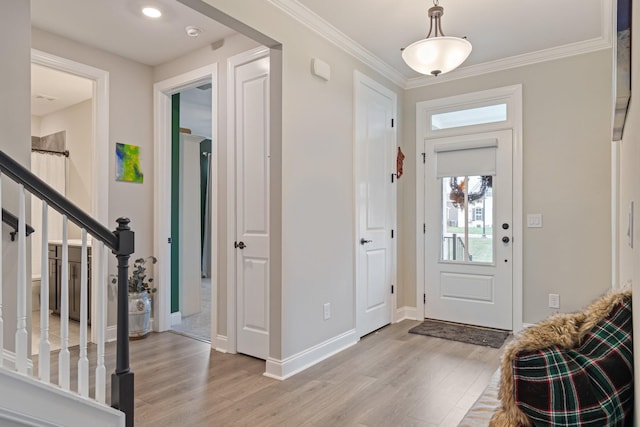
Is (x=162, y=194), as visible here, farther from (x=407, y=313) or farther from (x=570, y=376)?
(x=570, y=376)

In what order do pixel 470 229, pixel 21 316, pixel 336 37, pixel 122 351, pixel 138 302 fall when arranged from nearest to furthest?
pixel 21 316 → pixel 122 351 → pixel 336 37 → pixel 138 302 → pixel 470 229

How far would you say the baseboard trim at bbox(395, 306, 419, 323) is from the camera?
4.49 meters

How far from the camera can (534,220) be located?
3.82 meters

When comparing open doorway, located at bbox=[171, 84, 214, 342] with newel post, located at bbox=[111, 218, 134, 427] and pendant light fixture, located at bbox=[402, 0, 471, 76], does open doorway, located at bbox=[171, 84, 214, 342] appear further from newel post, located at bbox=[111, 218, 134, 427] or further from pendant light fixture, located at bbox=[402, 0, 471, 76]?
pendant light fixture, located at bbox=[402, 0, 471, 76]

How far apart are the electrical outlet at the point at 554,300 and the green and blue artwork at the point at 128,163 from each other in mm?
4148

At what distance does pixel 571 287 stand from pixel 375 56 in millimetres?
2824

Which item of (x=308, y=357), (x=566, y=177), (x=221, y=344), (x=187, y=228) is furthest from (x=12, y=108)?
(x=566, y=177)

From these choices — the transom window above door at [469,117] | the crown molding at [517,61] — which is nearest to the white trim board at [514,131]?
the transom window above door at [469,117]

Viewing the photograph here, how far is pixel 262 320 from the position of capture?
3236mm

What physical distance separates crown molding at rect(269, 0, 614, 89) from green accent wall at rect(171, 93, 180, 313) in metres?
1.91

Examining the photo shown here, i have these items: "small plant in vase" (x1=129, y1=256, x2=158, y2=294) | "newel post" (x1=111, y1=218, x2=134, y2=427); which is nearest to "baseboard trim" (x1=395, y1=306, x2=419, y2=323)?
"small plant in vase" (x1=129, y1=256, x2=158, y2=294)

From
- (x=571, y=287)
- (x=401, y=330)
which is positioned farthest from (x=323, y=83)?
(x=571, y=287)

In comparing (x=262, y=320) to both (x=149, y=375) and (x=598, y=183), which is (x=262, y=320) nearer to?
(x=149, y=375)

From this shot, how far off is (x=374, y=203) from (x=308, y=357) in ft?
5.47
